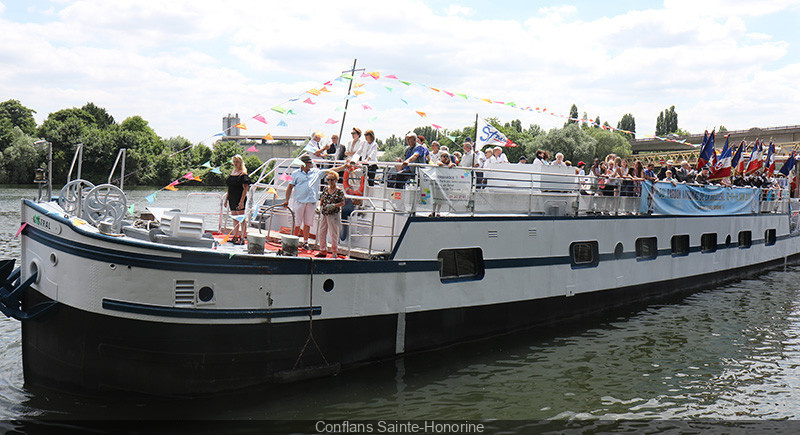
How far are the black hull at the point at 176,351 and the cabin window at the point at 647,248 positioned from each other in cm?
887

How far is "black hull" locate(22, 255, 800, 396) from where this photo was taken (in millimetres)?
8727

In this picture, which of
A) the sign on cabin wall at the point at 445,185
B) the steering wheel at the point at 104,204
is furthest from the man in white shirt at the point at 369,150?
the steering wheel at the point at 104,204

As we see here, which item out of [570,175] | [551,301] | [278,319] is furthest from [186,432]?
[570,175]

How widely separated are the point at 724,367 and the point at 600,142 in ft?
303

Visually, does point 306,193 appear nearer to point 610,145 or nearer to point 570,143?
point 570,143

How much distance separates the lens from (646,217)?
16.8 metres

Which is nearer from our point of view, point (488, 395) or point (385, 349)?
point (488, 395)

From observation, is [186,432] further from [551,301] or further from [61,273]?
[551,301]

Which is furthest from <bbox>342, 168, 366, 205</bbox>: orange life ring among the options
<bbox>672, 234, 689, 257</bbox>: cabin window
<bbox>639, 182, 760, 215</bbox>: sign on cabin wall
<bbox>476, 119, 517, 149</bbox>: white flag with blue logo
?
<bbox>672, 234, 689, 257</bbox>: cabin window

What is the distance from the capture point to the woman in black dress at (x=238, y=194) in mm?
11102

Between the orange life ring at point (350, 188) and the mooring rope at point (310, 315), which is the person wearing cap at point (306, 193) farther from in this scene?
the mooring rope at point (310, 315)

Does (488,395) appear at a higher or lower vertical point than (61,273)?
lower

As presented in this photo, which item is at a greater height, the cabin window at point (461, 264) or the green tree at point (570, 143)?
the green tree at point (570, 143)

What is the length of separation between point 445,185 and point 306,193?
2.60 meters
